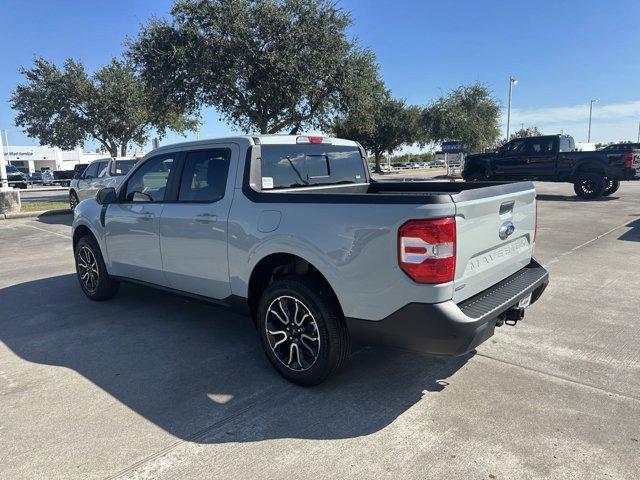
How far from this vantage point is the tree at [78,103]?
94.7 feet

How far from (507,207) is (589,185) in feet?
49.8

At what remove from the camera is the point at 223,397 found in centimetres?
338

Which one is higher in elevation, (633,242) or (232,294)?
(232,294)

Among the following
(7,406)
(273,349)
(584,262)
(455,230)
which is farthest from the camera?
(584,262)

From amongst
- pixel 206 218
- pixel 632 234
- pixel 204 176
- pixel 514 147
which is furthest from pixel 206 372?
pixel 514 147

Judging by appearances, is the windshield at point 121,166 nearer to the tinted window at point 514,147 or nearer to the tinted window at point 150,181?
the tinted window at point 150,181

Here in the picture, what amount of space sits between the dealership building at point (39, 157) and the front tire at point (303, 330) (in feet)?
280

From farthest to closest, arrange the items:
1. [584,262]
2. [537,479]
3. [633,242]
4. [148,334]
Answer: [633,242], [584,262], [148,334], [537,479]

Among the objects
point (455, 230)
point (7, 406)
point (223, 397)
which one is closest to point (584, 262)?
point (455, 230)

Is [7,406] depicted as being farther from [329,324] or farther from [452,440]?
[452,440]

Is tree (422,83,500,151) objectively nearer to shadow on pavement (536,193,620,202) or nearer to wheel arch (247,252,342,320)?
shadow on pavement (536,193,620,202)

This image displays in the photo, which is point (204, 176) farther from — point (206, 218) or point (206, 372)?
point (206, 372)

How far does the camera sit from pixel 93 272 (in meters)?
5.71

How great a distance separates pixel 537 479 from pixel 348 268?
5.01ft
